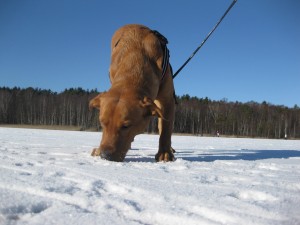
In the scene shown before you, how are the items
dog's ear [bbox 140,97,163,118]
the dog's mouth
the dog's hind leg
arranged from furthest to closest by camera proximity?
the dog's hind leg → dog's ear [bbox 140,97,163,118] → the dog's mouth

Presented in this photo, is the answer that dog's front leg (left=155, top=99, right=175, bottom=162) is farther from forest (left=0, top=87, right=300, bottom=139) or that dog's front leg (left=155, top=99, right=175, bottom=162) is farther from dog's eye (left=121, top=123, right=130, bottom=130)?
forest (left=0, top=87, right=300, bottom=139)

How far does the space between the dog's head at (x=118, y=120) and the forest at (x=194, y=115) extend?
7597 centimetres

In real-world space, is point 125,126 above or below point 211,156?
above

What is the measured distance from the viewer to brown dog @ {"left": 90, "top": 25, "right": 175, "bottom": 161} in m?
3.86

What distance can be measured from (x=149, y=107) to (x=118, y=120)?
A: 0.41m

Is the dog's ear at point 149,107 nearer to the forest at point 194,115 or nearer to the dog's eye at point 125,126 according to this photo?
the dog's eye at point 125,126

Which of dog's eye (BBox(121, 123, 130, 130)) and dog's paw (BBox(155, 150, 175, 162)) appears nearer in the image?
dog's eye (BBox(121, 123, 130, 130))

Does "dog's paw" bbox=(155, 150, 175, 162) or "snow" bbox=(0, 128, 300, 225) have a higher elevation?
"dog's paw" bbox=(155, 150, 175, 162)

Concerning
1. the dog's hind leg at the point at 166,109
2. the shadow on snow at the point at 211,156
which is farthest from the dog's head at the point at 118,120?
the dog's hind leg at the point at 166,109

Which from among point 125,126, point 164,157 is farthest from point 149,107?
point 164,157

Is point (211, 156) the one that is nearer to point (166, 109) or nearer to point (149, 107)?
point (166, 109)

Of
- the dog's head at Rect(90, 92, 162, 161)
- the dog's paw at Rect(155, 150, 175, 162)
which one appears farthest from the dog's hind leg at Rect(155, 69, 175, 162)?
the dog's head at Rect(90, 92, 162, 161)

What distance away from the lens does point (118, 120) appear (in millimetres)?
3836

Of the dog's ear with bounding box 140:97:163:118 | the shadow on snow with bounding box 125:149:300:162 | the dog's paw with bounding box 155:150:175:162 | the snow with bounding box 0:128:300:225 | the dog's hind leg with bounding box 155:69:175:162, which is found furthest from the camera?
the dog's hind leg with bounding box 155:69:175:162
